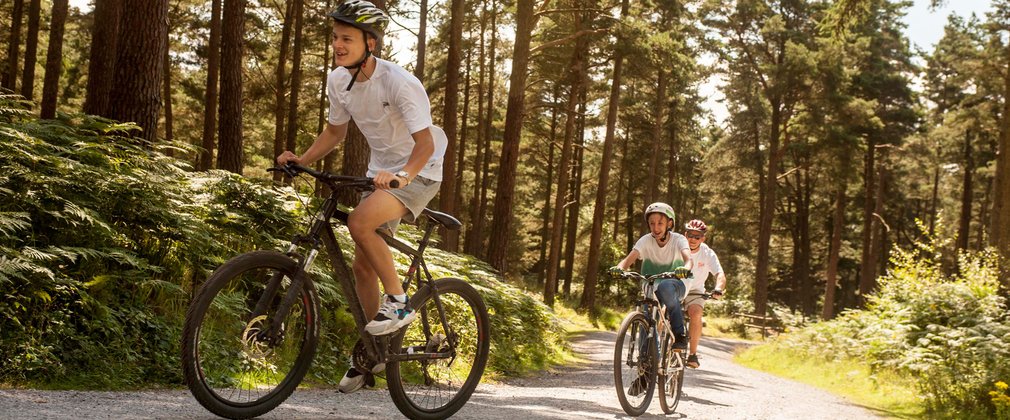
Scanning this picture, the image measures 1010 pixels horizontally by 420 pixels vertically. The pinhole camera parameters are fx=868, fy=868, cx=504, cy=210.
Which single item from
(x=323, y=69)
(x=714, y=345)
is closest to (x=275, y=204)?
(x=714, y=345)

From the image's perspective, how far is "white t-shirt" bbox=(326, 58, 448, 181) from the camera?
16.0 ft

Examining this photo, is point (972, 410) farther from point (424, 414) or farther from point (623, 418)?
point (424, 414)

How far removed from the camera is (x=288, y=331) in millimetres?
4695

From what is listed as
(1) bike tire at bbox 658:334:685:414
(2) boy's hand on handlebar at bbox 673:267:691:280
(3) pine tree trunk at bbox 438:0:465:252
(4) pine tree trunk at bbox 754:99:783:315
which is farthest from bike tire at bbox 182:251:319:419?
(4) pine tree trunk at bbox 754:99:783:315

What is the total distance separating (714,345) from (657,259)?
19983 mm

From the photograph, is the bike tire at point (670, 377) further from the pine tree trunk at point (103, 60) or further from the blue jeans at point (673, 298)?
the pine tree trunk at point (103, 60)

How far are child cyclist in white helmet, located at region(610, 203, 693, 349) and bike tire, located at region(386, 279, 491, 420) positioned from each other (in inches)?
125

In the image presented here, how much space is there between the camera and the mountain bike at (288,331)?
4.39 meters

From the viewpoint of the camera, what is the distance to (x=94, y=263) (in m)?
6.82

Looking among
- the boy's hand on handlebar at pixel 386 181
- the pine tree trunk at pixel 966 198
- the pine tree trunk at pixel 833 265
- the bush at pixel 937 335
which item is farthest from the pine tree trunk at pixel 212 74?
the pine tree trunk at pixel 966 198

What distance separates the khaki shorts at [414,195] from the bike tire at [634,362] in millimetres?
3544

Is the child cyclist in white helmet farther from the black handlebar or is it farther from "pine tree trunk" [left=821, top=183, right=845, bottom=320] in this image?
"pine tree trunk" [left=821, top=183, right=845, bottom=320]

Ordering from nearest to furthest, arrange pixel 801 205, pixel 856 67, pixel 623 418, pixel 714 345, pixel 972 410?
pixel 623 418 < pixel 972 410 < pixel 714 345 < pixel 856 67 < pixel 801 205

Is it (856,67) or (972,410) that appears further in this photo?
(856,67)
